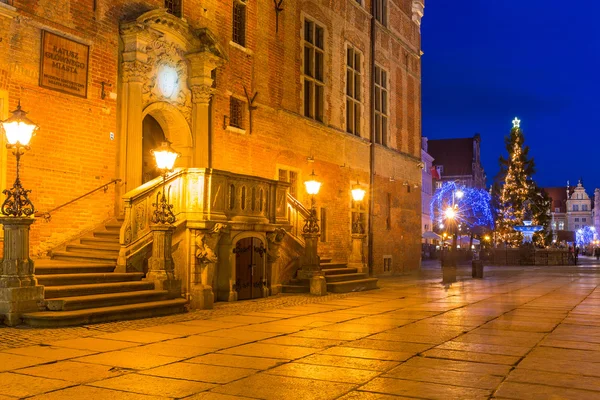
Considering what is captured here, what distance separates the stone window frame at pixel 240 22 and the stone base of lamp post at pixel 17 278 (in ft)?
39.1

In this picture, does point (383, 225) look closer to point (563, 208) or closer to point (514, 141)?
point (514, 141)

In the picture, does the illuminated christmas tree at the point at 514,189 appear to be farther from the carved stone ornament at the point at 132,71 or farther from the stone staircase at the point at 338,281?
the carved stone ornament at the point at 132,71

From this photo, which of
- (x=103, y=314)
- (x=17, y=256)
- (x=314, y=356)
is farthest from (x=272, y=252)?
(x=314, y=356)

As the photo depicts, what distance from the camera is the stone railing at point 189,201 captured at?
15.0m

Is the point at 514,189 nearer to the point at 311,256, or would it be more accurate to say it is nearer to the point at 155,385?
the point at 311,256

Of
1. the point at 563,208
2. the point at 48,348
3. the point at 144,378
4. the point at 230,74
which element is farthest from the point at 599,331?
the point at 563,208

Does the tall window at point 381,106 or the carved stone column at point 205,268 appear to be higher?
the tall window at point 381,106

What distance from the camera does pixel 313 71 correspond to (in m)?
25.8

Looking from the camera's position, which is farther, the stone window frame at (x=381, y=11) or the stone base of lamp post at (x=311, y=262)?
the stone window frame at (x=381, y=11)

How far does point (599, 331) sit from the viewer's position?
11.7 metres

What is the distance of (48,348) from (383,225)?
75.9 feet

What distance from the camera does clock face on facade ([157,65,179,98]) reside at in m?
18.5

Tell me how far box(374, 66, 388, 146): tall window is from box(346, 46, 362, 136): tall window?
1.81 metres

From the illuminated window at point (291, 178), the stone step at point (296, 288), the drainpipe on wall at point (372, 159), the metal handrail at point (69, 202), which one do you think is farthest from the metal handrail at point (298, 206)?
the drainpipe on wall at point (372, 159)
